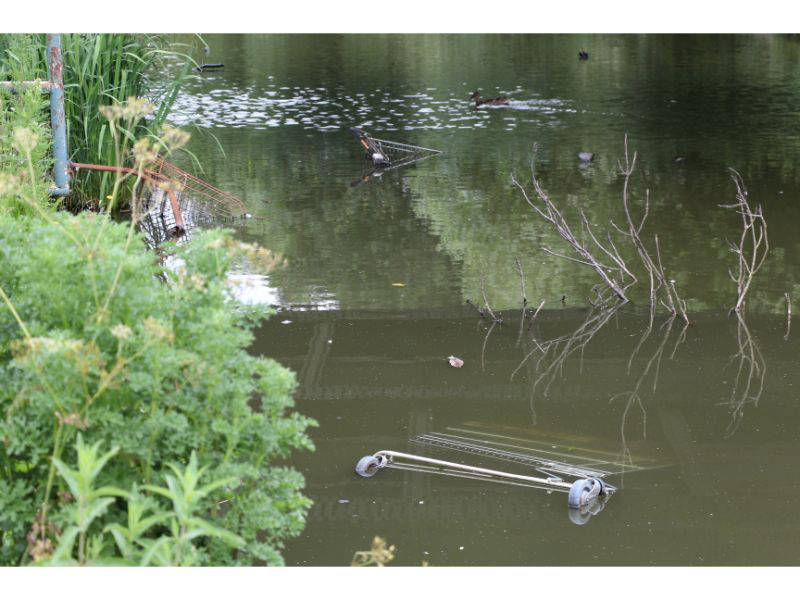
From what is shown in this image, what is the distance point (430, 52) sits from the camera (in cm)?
2467

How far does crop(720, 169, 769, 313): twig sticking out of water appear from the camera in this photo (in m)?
6.78

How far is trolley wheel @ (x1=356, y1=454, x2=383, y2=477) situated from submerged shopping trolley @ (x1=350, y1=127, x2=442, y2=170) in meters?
7.57

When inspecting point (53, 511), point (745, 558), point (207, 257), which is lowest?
point (745, 558)

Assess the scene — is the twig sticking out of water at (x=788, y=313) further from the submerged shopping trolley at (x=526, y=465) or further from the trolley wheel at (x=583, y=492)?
the trolley wheel at (x=583, y=492)

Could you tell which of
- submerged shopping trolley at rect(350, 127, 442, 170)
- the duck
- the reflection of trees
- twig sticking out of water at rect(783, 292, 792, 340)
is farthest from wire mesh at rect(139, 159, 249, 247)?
the duck

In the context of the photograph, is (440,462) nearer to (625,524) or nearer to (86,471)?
(625,524)

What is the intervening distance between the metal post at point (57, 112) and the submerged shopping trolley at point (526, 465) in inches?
138

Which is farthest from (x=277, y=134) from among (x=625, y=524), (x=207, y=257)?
(x=207, y=257)

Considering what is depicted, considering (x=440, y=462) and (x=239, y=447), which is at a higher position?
(x=239, y=447)

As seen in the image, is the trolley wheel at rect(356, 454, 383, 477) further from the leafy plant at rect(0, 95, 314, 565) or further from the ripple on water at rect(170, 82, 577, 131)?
the ripple on water at rect(170, 82, 577, 131)

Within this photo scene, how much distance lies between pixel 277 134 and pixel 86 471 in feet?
39.9

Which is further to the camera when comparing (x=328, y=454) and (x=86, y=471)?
(x=328, y=454)

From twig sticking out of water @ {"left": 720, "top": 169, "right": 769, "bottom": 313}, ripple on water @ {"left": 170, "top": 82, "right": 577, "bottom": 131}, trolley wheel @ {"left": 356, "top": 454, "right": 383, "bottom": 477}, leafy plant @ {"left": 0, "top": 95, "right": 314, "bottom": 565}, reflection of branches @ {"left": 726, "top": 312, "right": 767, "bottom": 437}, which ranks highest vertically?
leafy plant @ {"left": 0, "top": 95, "right": 314, "bottom": 565}

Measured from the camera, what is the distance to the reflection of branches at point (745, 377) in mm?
5531
